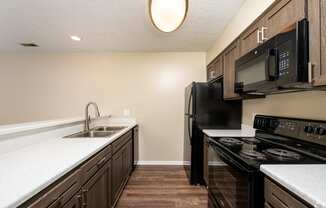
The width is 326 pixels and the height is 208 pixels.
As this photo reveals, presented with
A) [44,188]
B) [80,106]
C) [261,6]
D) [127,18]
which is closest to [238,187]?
[44,188]

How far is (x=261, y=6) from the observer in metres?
1.83

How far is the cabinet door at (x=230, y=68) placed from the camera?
238cm

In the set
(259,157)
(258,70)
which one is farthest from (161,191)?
(258,70)

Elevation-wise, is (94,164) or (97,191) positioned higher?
(94,164)

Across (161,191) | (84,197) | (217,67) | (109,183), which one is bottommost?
(161,191)

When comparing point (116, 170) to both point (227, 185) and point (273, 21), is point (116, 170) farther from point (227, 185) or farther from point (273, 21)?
point (273, 21)

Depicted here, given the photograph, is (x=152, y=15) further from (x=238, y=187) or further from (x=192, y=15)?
(x=238, y=187)

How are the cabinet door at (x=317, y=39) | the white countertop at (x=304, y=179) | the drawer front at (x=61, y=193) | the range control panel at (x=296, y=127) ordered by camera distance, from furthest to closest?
the range control panel at (x=296, y=127) → the cabinet door at (x=317, y=39) → the drawer front at (x=61, y=193) → the white countertop at (x=304, y=179)

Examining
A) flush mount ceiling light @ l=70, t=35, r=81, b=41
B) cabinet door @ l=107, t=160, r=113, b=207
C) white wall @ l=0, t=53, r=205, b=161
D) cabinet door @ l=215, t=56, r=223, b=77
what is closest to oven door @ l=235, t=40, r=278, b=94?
cabinet door @ l=215, t=56, r=223, b=77

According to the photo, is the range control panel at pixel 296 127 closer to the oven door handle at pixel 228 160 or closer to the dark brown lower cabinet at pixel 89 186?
the oven door handle at pixel 228 160

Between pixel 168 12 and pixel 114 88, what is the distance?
2.97 meters

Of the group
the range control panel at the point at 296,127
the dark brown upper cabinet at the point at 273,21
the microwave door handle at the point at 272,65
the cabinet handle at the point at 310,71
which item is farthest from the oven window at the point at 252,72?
the range control panel at the point at 296,127

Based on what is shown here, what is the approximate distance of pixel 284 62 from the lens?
1225 mm

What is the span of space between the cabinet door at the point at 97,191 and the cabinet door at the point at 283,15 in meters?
1.68
